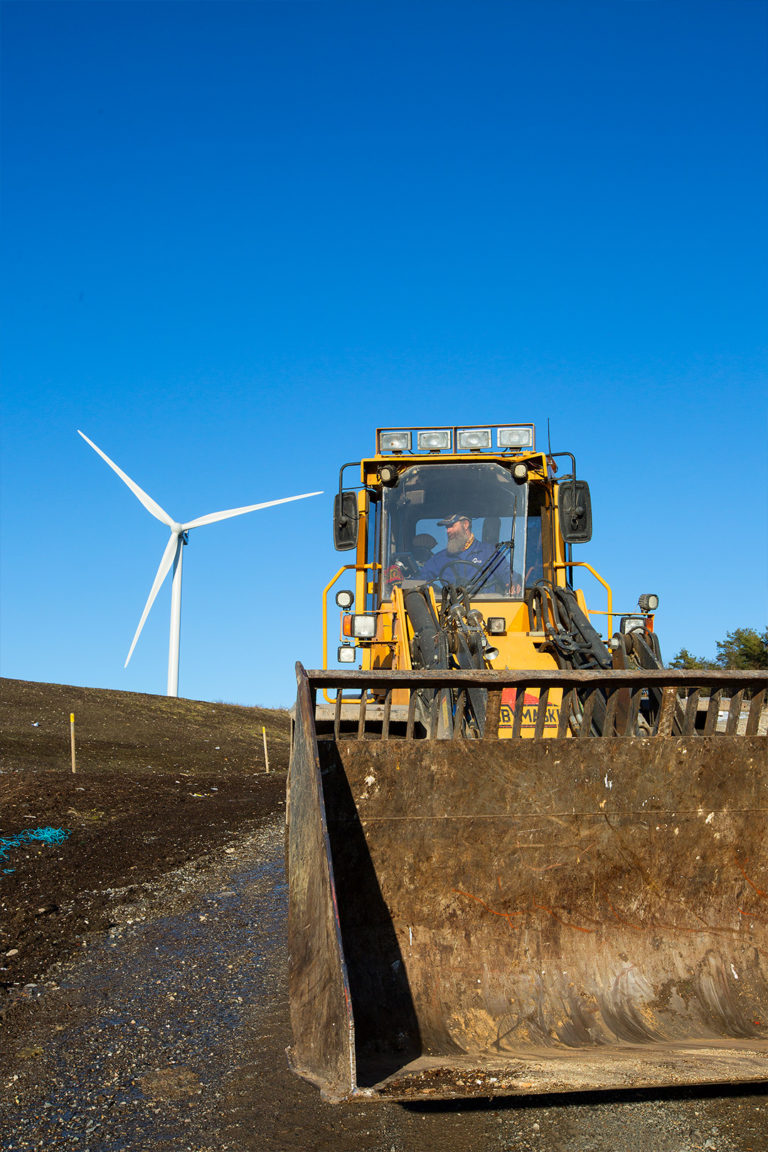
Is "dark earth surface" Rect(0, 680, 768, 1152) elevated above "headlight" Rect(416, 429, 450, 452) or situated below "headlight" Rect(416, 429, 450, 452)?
below

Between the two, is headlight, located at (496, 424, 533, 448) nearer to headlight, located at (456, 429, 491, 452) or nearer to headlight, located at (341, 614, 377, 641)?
headlight, located at (456, 429, 491, 452)

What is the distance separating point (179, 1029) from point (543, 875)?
2062 mm

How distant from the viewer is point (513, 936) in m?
4.80

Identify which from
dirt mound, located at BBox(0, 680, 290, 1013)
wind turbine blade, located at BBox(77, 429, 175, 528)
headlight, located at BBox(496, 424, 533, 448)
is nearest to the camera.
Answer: dirt mound, located at BBox(0, 680, 290, 1013)

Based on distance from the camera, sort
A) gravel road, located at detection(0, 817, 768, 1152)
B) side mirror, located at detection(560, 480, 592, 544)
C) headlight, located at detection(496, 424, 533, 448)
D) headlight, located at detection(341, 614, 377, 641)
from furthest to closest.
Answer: headlight, located at detection(496, 424, 533, 448) → side mirror, located at detection(560, 480, 592, 544) → headlight, located at detection(341, 614, 377, 641) → gravel road, located at detection(0, 817, 768, 1152)

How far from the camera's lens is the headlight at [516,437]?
349 inches

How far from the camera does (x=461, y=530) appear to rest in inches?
Answer: 340

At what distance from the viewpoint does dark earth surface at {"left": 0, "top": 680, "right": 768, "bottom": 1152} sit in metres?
3.92

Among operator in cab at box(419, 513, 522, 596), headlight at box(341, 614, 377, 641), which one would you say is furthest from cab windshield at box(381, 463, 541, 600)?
headlight at box(341, 614, 377, 641)

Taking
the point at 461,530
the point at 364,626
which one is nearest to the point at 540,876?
the point at 364,626

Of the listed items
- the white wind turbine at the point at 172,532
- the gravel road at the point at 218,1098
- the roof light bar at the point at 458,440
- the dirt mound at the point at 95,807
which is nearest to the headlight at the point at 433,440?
the roof light bar at the point at 458,440

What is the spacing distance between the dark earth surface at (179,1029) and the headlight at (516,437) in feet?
14.3

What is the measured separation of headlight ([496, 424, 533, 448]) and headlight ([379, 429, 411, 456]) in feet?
2.65

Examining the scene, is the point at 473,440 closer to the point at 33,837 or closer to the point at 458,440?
the point at 458,440
